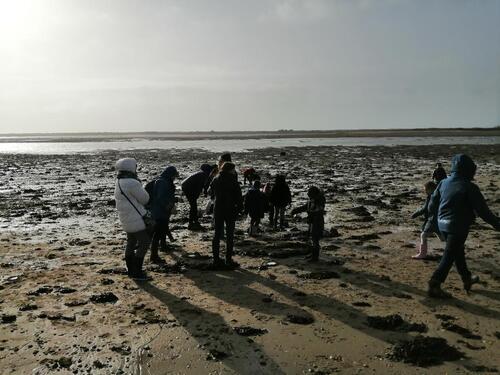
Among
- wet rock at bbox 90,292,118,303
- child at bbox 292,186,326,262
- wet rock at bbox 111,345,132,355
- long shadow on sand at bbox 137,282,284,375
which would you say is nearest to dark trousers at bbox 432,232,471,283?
child at bbox 292,186,326,262

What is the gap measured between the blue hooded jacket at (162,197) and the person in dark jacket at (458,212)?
527 centimetres

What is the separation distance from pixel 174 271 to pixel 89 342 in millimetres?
3024

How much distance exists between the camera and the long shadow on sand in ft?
16.2

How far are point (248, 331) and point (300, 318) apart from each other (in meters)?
0.79

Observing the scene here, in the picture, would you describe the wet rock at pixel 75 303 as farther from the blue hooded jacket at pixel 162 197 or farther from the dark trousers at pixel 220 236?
the blue hooded jacket at pixel 162 197

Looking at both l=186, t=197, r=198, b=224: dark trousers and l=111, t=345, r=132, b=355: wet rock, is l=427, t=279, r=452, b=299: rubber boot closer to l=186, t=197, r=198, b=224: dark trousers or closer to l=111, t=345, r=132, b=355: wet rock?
l=111, t=345, r=132, b=355: wet rock

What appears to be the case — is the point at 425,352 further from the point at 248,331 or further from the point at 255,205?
the point at 255,205

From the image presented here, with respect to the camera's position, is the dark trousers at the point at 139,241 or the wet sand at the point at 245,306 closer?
the wet sand at the point at 245,306

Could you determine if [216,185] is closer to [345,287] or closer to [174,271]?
[174,271]

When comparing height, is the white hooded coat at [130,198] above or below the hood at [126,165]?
below

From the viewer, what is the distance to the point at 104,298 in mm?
6879

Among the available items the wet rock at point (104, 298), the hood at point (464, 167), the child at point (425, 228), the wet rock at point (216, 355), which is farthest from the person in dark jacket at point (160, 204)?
the hood at point (464, 167)

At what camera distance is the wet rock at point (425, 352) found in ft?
16.2

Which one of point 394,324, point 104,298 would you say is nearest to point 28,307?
point 104,298
